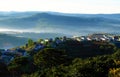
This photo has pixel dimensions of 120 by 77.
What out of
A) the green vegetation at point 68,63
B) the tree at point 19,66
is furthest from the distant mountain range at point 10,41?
the tree at point 19,66

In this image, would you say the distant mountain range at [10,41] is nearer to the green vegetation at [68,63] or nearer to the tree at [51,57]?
the green vegetation at [68,63]

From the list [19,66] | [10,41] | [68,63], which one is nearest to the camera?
[68,63]

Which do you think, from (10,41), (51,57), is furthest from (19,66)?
(10,41)

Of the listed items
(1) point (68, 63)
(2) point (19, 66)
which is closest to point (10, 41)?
(2) point (19, 66)

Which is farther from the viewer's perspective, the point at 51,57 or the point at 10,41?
the point at 10,41

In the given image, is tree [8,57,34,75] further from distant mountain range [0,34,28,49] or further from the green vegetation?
distant mountain range [0,34,28,49]

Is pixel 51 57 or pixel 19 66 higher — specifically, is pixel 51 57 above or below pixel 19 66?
above

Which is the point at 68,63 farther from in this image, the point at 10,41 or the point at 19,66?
the point at 10,41

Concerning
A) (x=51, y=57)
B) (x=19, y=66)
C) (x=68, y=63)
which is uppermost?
(x=51, y=57)

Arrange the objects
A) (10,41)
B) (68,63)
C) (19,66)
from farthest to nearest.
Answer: (10,41) < (19,66) < (68,63)
